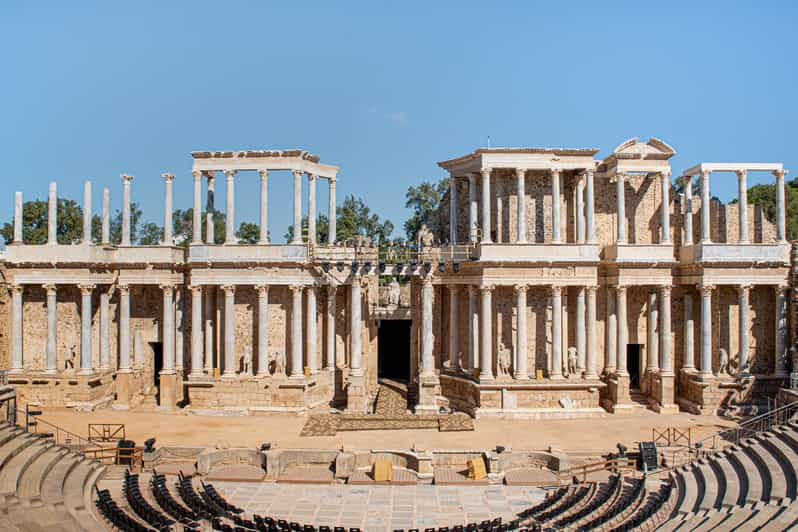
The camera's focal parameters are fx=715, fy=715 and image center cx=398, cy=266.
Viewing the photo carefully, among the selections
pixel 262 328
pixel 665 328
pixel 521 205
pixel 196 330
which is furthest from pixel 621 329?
pixel 196 330

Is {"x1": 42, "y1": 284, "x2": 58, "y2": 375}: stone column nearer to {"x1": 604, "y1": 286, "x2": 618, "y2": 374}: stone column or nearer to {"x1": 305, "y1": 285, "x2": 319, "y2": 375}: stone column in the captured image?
{"x1": 305, "y1": 285, "x2": 319, "y2": 375}: stone column

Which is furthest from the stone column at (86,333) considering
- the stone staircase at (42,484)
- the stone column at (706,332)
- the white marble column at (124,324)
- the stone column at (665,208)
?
the stone column at (706,332)

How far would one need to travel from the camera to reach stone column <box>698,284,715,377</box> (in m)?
34.4

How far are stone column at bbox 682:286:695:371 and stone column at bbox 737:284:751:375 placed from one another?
7.22ft

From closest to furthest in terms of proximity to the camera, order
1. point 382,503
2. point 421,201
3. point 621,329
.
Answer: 1. point 382,503
2. point 621,329
3. point 421,201

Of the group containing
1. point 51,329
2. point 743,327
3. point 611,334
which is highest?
point 743,327

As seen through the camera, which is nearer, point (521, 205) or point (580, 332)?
point (521, 205)

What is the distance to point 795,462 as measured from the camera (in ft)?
67.7

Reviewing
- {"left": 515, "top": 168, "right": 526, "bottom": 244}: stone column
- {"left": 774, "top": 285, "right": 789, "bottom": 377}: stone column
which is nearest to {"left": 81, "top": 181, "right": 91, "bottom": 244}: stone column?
{"left": 515, "top": 168, "right": 526, "bottom": 244}: stone column

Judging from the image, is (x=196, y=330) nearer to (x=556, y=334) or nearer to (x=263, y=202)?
(x=263, y=202)

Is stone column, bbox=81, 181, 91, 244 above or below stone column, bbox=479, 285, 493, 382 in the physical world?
above

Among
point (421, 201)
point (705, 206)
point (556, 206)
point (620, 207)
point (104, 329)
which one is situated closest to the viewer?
point (556, 206)

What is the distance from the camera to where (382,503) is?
22.4 metres

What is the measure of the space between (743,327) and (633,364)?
6066mm
